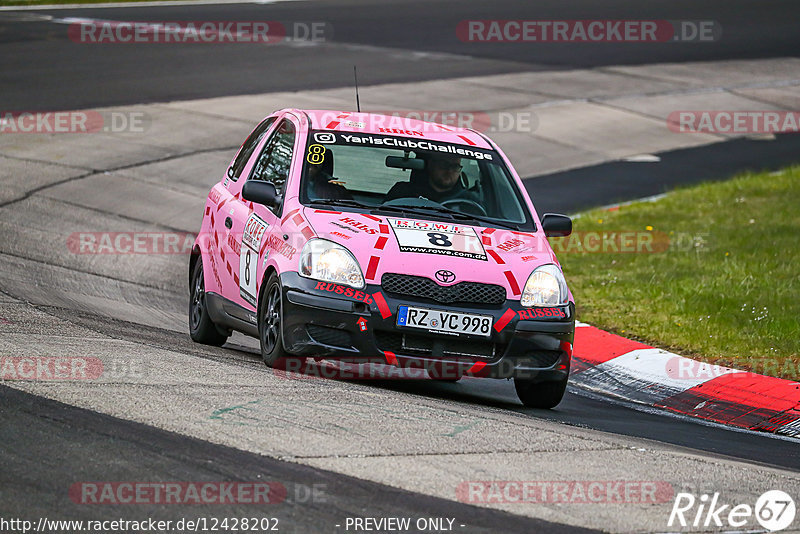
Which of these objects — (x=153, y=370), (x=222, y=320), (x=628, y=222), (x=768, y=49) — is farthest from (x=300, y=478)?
(x=768, y=49)

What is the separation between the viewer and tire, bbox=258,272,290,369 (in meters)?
7.69

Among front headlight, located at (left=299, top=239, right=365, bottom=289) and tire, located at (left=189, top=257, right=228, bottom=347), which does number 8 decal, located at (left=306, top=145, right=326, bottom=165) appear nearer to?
front headlight, located at (left=299, top=239, right=365, bottom=289)

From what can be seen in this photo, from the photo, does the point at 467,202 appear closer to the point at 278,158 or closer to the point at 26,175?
the point at 278,158

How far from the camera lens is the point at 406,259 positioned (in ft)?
24.6

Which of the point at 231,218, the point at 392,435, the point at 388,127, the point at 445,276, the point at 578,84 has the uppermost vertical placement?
the point at 578,84

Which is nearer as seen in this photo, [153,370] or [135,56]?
[153,370]

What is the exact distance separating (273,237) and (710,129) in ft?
51.6

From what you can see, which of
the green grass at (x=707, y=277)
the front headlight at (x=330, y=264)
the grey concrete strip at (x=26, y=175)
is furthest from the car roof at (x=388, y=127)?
the grey concrete strip at (x=26, y=175)

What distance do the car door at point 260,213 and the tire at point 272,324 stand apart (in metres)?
0.23

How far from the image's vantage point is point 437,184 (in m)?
8.58

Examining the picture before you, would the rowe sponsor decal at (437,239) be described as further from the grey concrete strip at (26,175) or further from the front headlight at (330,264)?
the grey concrete strip at (26,175)

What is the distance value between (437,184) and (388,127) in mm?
637

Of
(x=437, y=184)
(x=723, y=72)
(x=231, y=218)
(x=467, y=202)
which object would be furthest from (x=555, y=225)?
(x=723, y=72)

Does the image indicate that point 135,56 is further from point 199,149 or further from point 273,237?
point 273,237
